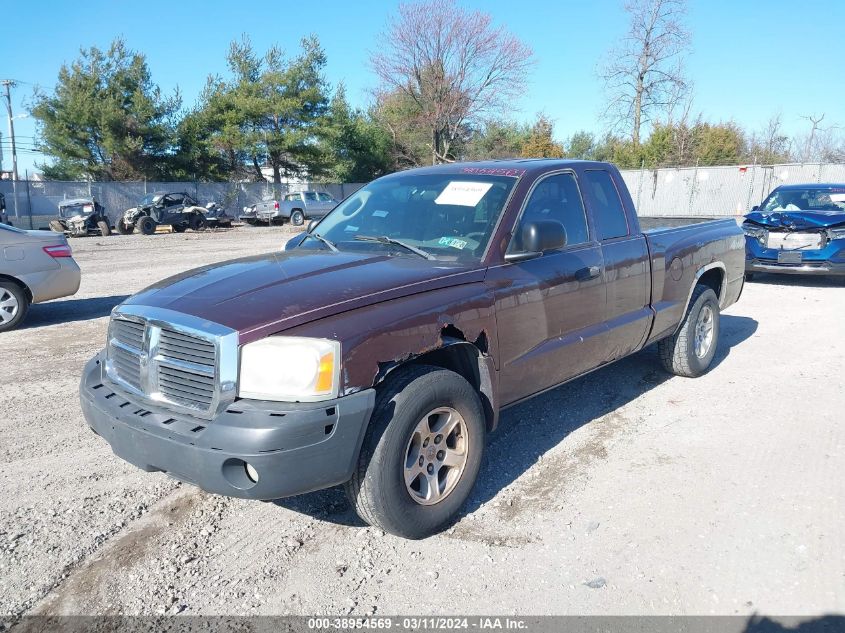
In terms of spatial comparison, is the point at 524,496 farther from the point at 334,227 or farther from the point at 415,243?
the point at 334,227

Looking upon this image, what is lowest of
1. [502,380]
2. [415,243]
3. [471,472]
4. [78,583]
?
[78,583]

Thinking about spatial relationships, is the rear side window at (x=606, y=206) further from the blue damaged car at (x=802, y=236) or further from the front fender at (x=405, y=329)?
the blue damaged car at (x=802, y=236)

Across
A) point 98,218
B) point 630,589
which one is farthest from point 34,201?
point 630,589

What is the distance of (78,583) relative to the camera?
2939 mm

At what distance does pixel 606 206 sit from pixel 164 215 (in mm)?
24955

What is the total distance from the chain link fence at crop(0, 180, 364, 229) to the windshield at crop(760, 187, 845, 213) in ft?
58.2

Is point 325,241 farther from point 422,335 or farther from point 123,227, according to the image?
point 123,227

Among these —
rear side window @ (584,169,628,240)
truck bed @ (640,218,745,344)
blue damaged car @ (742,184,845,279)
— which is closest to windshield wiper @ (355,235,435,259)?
rear side window @ (584,169,628,240)

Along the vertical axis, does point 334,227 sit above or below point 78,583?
above

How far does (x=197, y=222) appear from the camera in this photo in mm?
27797

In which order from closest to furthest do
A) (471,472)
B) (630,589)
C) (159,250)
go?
(630,589), (471,472), (159,250)

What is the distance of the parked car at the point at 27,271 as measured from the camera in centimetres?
779

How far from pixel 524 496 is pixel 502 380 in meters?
0.70

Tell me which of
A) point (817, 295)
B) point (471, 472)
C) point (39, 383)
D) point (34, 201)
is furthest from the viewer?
point (34, 201)
